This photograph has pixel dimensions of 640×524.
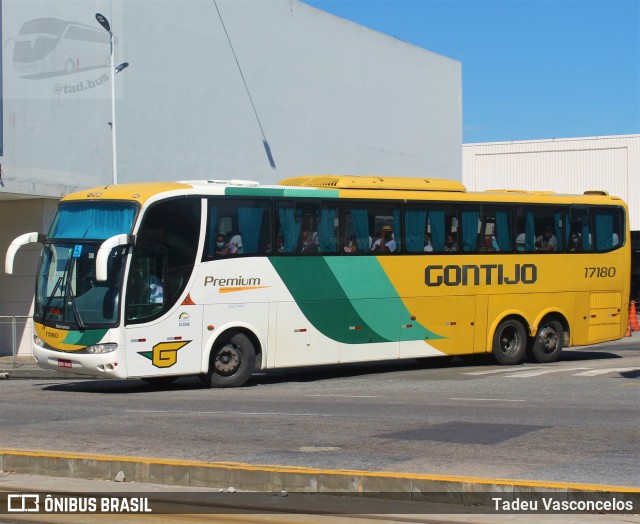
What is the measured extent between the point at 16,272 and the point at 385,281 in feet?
48.2

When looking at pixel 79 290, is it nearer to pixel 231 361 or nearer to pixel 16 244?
pixel 16 244

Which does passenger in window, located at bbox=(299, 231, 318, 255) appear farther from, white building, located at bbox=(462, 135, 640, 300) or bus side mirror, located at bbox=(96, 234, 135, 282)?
white building, located at bbox=(462, 135, 640, 300)

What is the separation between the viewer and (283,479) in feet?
30.2

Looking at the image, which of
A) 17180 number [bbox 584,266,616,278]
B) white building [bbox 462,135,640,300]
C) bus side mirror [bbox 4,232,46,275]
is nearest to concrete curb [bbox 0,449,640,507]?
bus side mirror [bbox 4,232,46,275]

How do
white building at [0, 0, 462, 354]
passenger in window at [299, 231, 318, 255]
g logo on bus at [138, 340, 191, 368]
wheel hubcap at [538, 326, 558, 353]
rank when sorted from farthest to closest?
white building at [0, 0, 462, 354] < wheel hubcap at [538, 326, 558, 353] < passenger in window at [299, 231, 318, 255] < g logo on bus at [138, 340, 191, 368]

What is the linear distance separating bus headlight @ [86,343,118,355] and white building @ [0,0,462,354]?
12040 millimetres

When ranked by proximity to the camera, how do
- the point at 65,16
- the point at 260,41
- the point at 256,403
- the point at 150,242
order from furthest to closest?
1. the point at 260,41
2. the point at 65,16
3. the point at 150,242
4. the point at 256,403

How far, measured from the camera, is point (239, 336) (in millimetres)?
19516

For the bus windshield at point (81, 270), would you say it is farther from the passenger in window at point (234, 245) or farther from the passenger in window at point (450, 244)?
the passenger in window at point (450, 244)

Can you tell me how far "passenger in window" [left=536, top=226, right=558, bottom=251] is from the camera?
2383 centimetres

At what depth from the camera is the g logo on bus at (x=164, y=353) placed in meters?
18.2

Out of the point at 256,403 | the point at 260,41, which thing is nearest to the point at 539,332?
the point at 256,403

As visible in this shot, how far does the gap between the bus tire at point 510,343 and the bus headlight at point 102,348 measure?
928 centimetres

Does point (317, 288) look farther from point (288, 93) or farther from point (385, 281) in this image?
point (288, 93)
